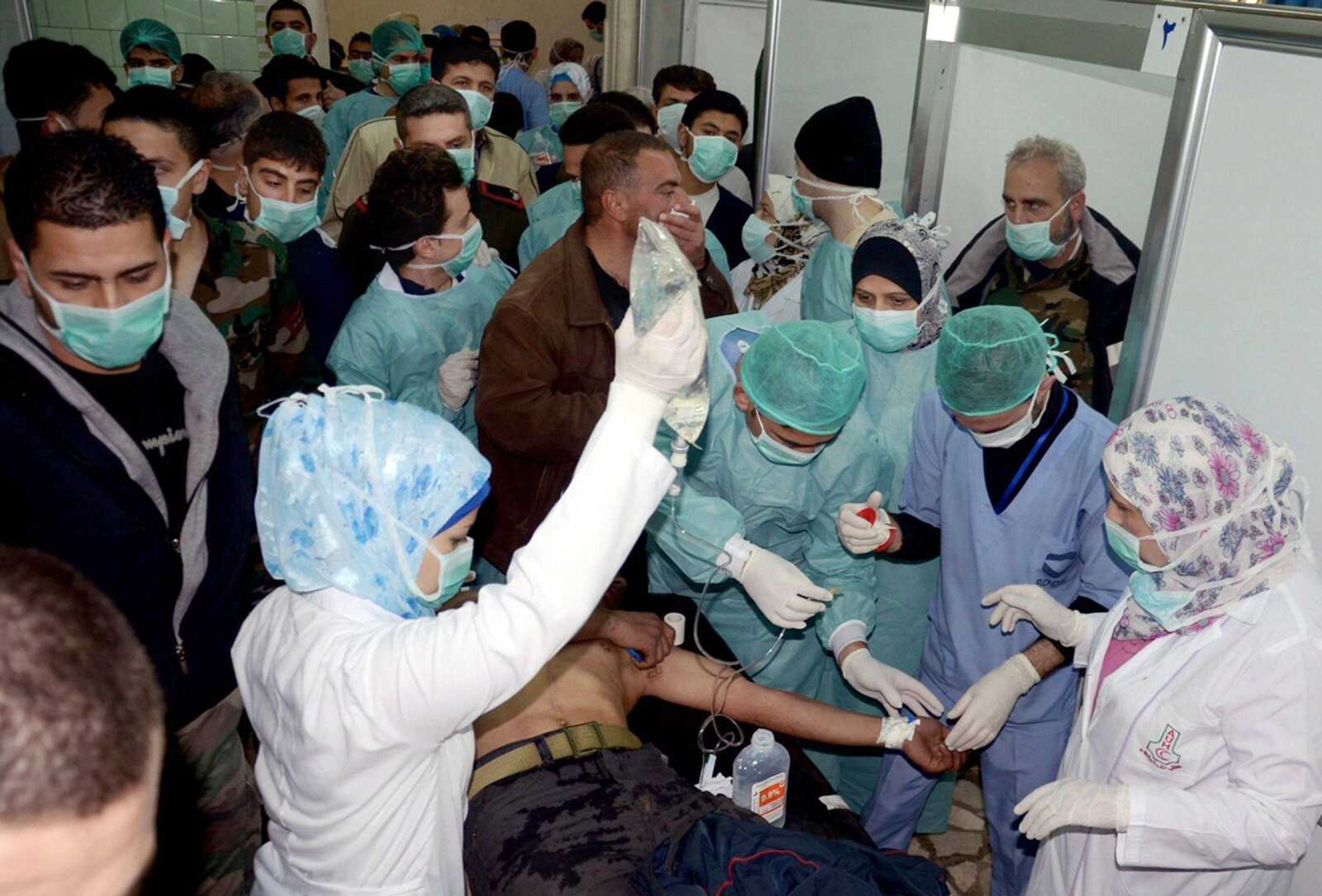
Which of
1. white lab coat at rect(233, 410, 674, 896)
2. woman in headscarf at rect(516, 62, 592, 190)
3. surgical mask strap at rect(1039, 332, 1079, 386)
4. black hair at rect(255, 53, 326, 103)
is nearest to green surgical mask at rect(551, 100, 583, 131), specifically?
woman in headscarf at rect(516, 62, 592, 190)

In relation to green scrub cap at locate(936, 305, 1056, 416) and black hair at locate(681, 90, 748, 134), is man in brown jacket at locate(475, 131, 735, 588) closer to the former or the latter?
green scrub cap at locate(936, 305, 1056, 416)

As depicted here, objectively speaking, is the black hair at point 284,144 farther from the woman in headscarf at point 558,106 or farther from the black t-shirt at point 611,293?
the woman in headscarf at point 558,106

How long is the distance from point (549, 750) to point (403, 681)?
0.70 metres

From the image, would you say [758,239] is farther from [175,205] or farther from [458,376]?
[175,205]

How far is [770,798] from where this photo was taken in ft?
7.05

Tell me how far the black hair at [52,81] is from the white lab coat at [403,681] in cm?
292

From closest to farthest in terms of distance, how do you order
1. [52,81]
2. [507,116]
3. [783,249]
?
[52,81] → [783,249] → [507,116]

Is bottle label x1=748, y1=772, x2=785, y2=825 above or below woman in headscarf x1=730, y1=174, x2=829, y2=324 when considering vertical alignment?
below

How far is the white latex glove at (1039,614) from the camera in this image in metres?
2.17

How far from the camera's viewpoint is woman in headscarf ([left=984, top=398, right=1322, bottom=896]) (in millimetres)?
1624

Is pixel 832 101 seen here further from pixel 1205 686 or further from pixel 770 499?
pixel 1205 686

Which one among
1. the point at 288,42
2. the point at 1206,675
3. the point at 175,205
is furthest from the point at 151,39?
the point at 1206,675

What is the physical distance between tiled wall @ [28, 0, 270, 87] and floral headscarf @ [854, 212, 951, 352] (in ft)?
18.9

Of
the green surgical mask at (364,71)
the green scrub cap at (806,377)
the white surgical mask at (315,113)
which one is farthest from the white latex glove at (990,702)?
the green surgical mask at (364,71)
